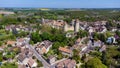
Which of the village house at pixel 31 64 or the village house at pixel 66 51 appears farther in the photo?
the village house at pixel 66 51

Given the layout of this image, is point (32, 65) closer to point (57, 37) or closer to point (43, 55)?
point (43, 55)

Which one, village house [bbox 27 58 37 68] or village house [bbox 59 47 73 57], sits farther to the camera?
village house [bbox 59 47 73 57]

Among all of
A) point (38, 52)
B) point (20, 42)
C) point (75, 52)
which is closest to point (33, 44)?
point (20, 42)

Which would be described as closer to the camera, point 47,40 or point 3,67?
point 3,67

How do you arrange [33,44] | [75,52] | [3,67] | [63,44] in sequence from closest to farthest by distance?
[3,67] < [75,52] < [63,44] < [33,44]

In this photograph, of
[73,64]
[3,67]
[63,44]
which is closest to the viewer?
[3,67]

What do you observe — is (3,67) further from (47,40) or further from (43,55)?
(47,40)

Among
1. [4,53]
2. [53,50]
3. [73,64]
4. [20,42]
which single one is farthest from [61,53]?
[20,42]

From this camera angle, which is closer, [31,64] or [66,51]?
[31,64]

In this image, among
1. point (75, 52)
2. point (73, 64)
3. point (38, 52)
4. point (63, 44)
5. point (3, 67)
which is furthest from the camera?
point (63, 44)
